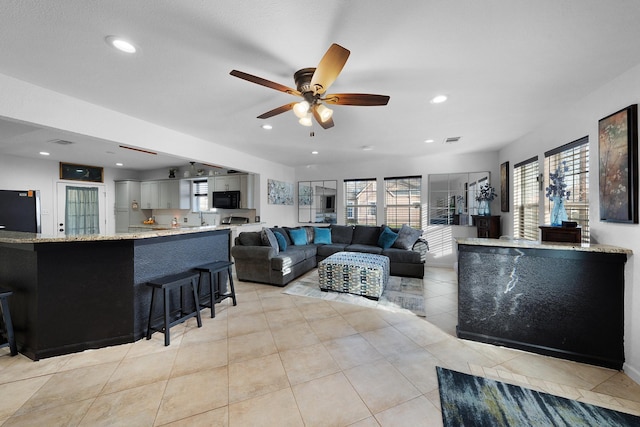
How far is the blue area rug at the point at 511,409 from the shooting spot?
4.96ft

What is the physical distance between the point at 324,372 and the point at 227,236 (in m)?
2.41

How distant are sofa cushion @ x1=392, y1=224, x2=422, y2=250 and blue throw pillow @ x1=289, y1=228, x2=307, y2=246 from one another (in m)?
1.90

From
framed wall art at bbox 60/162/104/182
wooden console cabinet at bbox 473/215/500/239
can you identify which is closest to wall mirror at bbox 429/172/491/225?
wooden console cabinet at bbox 473/215/500/239

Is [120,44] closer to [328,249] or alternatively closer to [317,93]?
[317,93]

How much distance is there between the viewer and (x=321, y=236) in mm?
5625

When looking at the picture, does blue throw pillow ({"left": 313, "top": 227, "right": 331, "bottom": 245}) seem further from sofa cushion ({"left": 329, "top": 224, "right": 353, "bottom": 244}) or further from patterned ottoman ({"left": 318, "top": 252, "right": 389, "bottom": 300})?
patterned ottoman ({"left": 318, "top": 252, "right": 389, "bottom": 300})

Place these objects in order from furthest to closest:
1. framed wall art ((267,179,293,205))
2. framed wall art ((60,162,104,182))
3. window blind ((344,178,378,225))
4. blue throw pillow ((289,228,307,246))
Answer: window blind ((344,178,378,225)) < framed wall art ((267,179,293,205)) < framed wall art ((60,162,104,182)) < blue throw pillow ((289,228,307,246))

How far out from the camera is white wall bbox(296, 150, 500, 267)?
514 centimetres

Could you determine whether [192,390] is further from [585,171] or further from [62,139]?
[62,139]

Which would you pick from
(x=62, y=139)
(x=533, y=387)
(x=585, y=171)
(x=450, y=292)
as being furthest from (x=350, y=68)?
(x=62, y=139)

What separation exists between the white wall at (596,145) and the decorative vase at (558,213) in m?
0.19

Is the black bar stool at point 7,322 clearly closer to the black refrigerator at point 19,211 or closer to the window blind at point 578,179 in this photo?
the black refrigerator at point 19,211

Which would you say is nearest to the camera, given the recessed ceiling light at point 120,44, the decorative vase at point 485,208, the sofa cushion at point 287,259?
the recessed ceiling light at point 120,44

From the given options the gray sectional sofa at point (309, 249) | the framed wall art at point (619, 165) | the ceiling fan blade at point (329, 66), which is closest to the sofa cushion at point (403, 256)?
the gray sectional sofa at point (309, 249)
